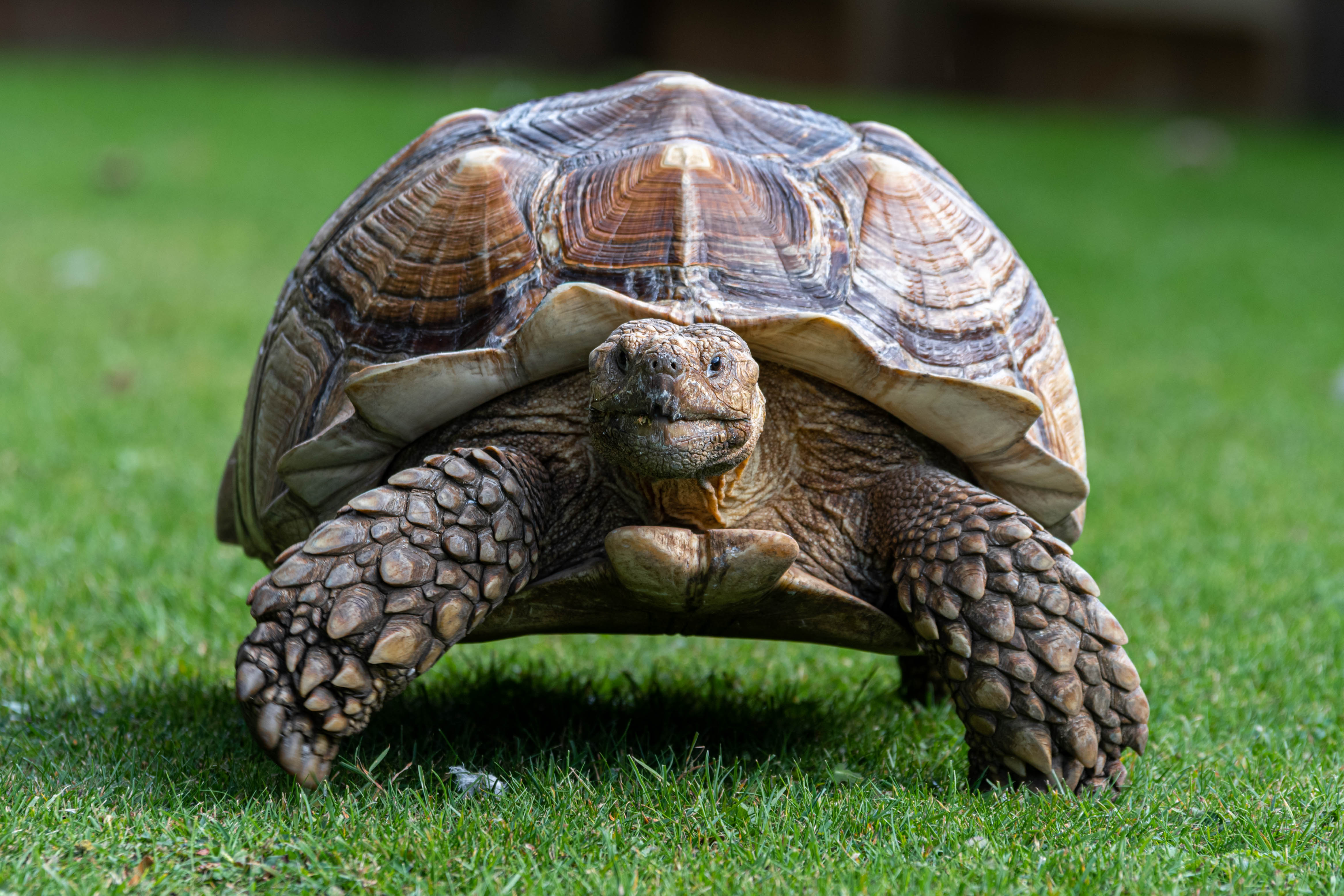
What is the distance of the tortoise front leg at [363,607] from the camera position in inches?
95.2

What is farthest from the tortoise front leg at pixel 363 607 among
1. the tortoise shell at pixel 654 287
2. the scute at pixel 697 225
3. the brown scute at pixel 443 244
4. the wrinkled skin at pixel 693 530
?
the scute at pixel 697 225

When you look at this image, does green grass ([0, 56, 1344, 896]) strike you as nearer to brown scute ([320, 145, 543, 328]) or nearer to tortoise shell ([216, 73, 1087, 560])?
tortoise shell ([216, 73, 1087, 560])

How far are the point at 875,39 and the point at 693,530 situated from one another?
1524 centimetres

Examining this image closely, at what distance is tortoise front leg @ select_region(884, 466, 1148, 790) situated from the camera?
8.25ft

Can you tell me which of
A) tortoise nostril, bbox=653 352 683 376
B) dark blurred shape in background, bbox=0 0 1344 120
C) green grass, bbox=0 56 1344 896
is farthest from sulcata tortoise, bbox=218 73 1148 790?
dark blurred shape in background, bbox=0 0 1344 120

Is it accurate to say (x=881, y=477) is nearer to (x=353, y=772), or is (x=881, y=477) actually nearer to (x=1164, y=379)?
(x=353, y=772)

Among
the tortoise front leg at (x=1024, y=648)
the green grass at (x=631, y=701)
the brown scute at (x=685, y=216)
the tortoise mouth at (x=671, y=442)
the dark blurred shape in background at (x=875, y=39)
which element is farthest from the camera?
the dark blurred shape in background at (x=875, y=39)

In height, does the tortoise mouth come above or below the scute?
below

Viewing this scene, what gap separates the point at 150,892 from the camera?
2066mm

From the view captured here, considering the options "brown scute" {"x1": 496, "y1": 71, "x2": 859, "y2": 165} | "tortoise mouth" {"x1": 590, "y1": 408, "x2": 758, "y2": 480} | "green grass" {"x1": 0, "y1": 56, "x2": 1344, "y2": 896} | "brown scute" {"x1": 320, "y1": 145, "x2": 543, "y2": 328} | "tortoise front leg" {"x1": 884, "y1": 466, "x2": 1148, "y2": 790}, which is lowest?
"green grass" {"x1": 0, "y1": 56, "x2": 1344, "y2": 896}

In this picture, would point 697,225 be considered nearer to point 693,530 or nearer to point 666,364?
point 666,364

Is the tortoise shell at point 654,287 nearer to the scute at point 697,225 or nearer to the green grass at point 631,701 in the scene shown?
the scute at point 697,225

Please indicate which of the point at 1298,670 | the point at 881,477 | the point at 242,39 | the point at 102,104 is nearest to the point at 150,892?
the point at 881,477

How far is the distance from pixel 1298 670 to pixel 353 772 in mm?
2205
